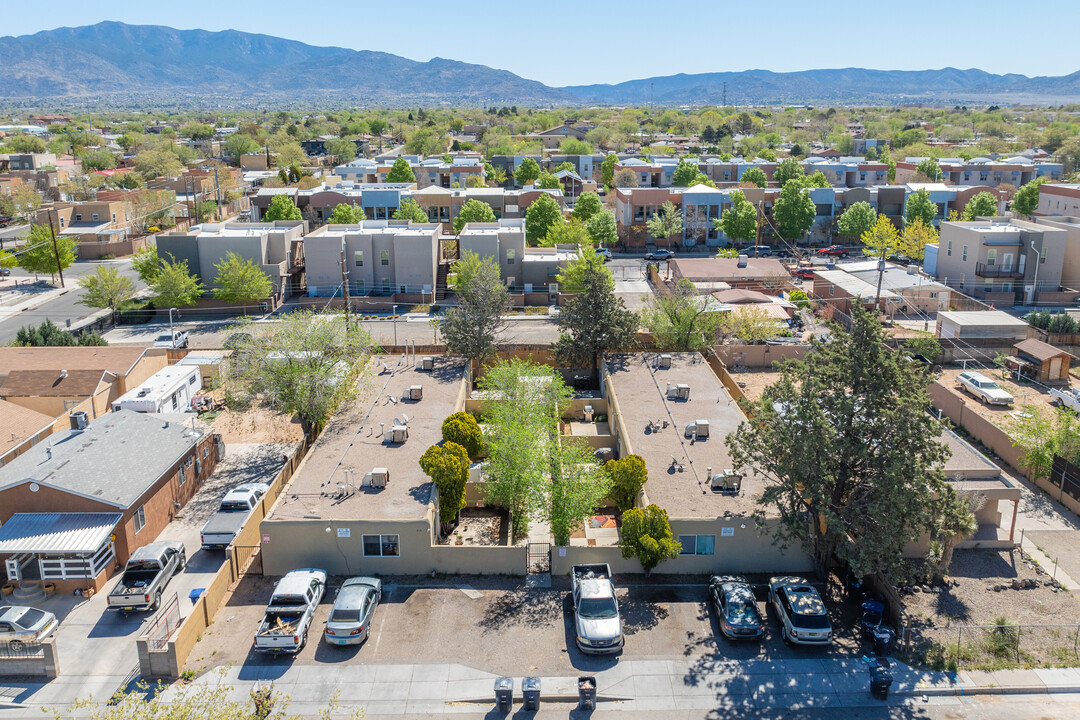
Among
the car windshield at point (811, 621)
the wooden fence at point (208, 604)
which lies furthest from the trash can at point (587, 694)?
the wooden fence at point (208, 604)

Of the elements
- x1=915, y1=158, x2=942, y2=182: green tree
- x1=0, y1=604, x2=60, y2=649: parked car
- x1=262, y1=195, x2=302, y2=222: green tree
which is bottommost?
x1=0, y1=604, x2=60, y2=649: parked car

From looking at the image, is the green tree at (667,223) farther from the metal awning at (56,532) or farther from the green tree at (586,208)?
the metal awning at (56,532)

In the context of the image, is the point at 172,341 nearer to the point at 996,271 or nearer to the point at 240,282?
the point at 240,282

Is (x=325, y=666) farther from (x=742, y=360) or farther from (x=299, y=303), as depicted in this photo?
(x=299, y=303)

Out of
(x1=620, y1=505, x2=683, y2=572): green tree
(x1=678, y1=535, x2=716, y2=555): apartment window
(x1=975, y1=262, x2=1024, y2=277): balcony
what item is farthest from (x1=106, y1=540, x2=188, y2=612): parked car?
(x1=975, y1=262, x2=1024, y2=277): balcony

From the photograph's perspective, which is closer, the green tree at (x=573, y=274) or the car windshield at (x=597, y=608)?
the car windshield at (x=597, y=608)

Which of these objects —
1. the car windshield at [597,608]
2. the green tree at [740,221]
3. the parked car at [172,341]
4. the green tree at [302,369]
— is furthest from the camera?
the green tree at [740,221]

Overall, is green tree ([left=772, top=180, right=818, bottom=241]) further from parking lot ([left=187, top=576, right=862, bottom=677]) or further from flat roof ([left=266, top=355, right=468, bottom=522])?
parking lot ([left=187, top=576, right=862, bottom=677])
